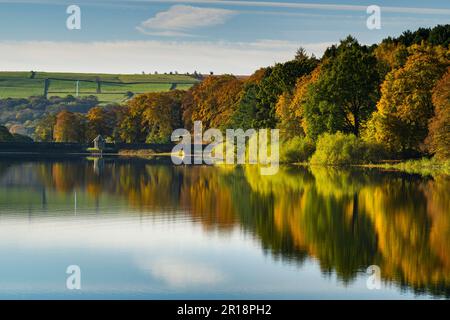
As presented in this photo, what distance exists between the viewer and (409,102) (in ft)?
193

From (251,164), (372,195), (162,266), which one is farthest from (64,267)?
(251,164)

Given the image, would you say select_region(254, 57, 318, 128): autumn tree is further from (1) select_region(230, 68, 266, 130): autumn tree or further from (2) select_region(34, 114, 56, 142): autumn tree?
(2) select_region(34, 114, 56, 142): autumn tree

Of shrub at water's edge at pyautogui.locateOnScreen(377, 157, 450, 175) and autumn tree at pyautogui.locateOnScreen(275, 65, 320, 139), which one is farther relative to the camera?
autumn tree at pyautogui.locateOnScreen(275, 65, 320, 139)

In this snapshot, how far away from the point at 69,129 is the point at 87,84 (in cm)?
7243

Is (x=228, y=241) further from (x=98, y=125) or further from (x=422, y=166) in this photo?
(x=98, y=125)

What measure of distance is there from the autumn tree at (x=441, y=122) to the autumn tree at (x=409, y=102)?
284 cm

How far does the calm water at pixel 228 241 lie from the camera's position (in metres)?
17.3

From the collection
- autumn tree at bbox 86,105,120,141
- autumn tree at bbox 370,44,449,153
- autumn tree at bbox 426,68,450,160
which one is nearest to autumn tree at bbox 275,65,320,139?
autumn tree at bbox 370,44,449,153

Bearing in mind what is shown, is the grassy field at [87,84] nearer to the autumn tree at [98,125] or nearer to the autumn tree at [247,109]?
the autumn tree at [98,125]

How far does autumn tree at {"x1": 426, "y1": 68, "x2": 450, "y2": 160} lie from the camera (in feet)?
173

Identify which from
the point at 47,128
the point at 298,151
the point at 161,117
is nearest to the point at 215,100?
the point at 161,117

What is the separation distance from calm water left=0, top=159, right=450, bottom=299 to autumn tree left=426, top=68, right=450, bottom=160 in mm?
13084

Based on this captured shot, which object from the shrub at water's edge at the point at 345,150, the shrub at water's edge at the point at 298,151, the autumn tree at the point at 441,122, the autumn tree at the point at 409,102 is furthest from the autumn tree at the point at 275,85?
the autumn tree at the point at 441,122
